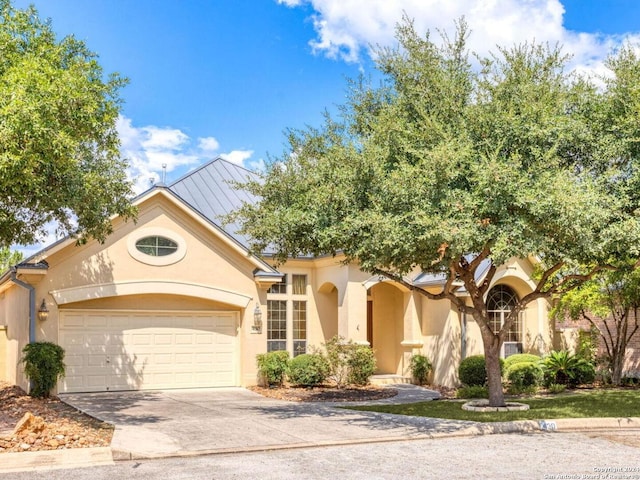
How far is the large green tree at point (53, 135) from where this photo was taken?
10.2 metres

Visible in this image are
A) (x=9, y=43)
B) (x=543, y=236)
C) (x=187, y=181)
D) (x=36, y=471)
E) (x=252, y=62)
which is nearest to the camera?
(x=36, y=471)

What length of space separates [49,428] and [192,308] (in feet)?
28.6

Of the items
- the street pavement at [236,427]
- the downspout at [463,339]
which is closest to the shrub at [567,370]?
the downspout at [463,339]

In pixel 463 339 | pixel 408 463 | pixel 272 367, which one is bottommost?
pixel 408 463

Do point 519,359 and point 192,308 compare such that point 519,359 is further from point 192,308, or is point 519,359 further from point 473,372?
point 192,308

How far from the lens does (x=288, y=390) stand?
61.3 feet

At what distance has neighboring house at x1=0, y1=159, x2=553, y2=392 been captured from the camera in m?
17.6

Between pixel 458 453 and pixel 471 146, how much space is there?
513cm

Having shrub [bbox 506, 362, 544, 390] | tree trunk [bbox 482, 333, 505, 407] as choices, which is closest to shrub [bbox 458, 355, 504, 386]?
shrub [bbox 506, 362, 544, 390]

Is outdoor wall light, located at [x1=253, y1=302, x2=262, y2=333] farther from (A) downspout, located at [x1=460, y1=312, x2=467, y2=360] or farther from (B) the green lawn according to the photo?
(A) downspout, located at [x1=460, y1=312, x2=467, y2=360]

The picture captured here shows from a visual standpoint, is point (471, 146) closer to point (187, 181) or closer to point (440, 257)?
point (440, 257)

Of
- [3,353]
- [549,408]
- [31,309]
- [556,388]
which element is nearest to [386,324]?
[556,388]

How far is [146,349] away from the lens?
18.6m

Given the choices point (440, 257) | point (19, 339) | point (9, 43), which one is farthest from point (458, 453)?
point (19, 339)
